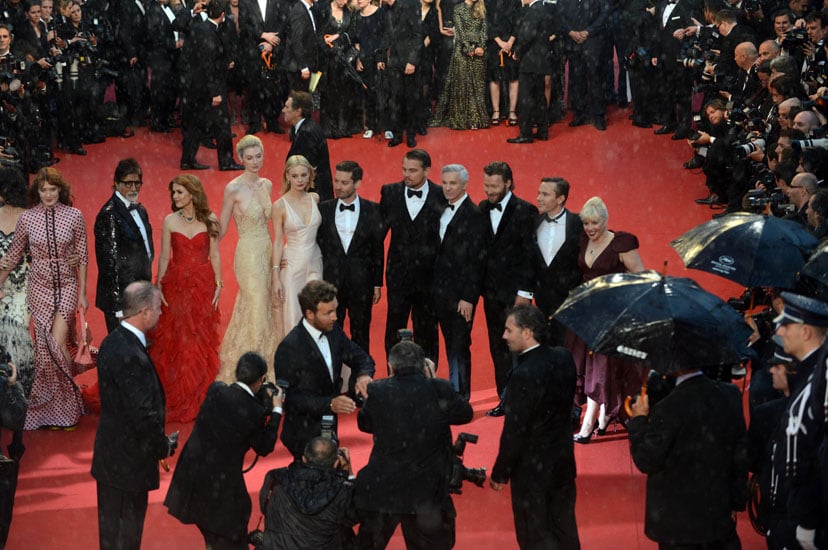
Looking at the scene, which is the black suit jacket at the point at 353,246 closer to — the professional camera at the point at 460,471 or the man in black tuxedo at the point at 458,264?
the man in black tuxedo at the point at 458,264

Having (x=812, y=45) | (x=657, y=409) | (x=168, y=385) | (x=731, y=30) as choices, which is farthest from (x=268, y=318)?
(x=731, y=30)

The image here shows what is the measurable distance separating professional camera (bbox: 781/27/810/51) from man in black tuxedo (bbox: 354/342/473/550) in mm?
5108

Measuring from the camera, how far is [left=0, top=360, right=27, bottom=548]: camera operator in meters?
5.38

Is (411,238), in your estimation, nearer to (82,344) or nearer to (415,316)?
(415,316)

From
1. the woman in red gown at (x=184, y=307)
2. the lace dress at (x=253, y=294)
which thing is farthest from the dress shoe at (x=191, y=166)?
the woman in red gown at (x=184, y=307)

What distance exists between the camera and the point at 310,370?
5609 millimetres

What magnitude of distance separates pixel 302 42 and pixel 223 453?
8240 mm

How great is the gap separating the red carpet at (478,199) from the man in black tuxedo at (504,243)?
2.46 feet

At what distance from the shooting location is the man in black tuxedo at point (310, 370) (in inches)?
219

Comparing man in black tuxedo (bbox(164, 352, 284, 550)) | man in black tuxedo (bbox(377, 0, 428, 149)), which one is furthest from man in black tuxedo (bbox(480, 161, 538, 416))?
man in black tuxedo (bbox(377, 0, 428, 149))

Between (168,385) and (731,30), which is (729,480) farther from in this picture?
(731,30)

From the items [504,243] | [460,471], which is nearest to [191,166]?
[504,243]

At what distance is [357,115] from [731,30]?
4.13m

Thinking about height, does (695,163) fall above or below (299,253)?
above
